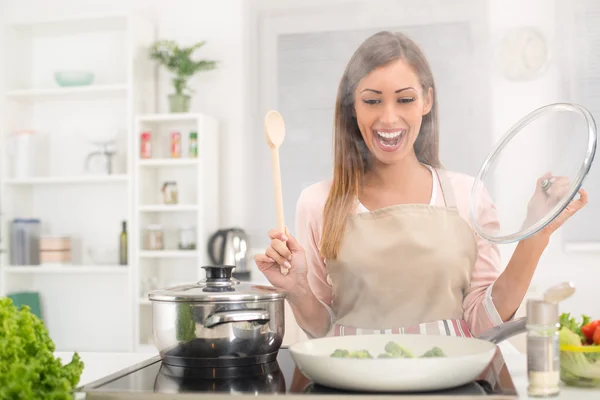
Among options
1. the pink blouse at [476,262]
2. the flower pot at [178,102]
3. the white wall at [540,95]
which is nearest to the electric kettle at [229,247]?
the flower pot at [178,102]

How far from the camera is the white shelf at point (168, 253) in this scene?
11.2 feet

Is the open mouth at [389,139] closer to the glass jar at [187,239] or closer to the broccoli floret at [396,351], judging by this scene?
the broccoli floret at [396,351]

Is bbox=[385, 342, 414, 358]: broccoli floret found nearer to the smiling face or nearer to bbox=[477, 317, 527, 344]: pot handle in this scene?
bbox=[477, 317, 527, 344]: pot handle

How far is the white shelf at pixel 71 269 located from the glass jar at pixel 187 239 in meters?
0.30

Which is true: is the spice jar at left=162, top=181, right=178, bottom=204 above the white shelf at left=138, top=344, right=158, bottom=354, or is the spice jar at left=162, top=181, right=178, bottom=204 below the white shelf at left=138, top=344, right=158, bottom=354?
above

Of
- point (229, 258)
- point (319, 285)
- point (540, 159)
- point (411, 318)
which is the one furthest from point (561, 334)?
point (229, 258)

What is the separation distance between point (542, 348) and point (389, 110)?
0.77m

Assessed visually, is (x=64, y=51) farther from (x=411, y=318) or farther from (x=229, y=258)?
(x=411, y=318)

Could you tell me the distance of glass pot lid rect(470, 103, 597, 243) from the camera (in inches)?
43.5

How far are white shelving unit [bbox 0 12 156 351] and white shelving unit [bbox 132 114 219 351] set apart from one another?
6.5 inches

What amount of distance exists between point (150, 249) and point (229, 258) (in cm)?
43

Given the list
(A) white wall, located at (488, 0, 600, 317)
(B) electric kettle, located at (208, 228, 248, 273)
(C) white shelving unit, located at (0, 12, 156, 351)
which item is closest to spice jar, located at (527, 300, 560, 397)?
(A) white wall, located at (488, 0, 600, 317)

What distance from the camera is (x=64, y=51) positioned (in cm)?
390

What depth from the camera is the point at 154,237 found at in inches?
138
